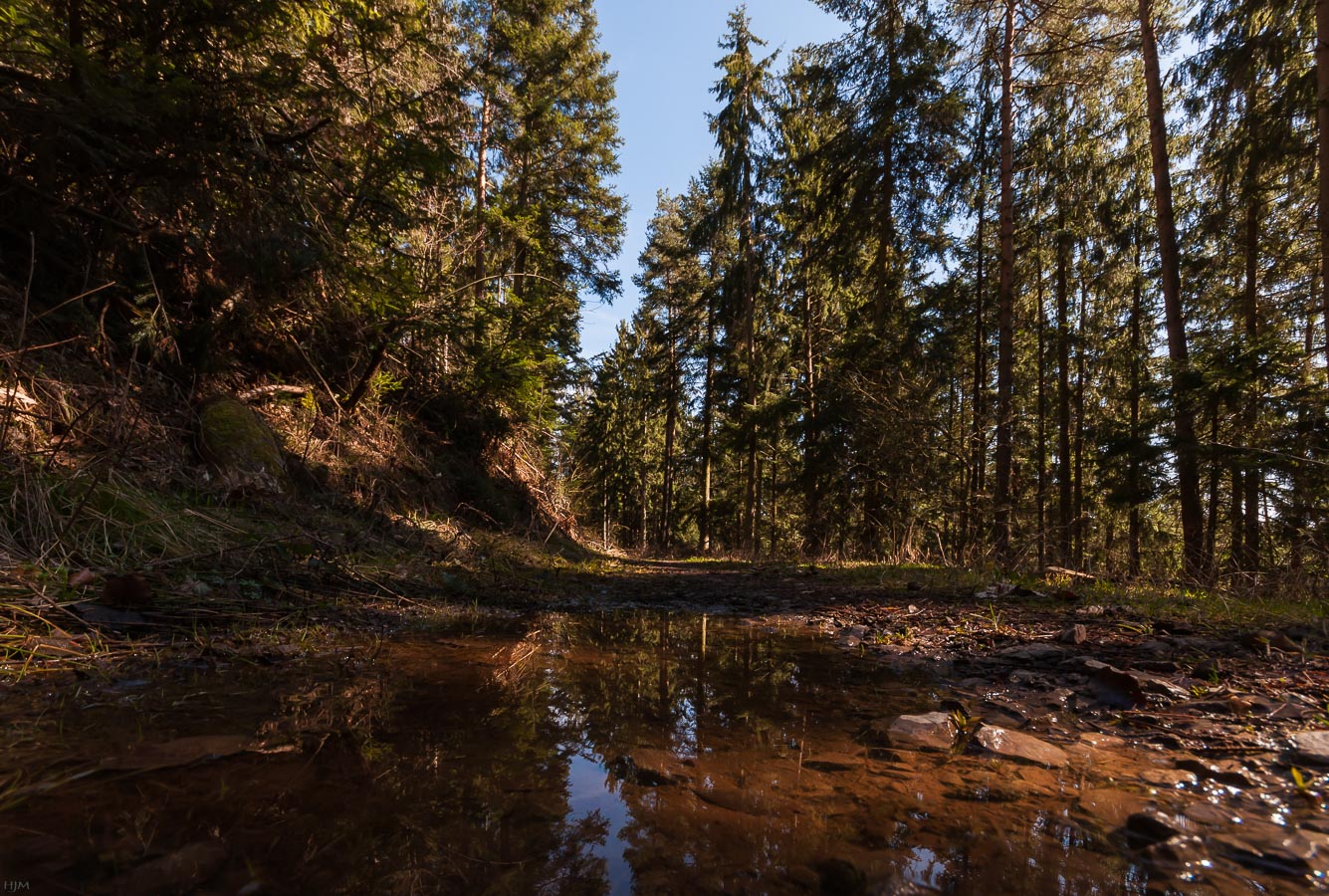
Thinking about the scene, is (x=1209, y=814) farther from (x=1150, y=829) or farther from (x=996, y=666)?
(x=996, y=666)

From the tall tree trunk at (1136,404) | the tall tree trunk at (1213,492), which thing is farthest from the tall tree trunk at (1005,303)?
the tall tree trunk at (1213,492)

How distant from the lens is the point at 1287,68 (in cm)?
877

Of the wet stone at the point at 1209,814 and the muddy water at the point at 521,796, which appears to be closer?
the muddy water at the point at 521,796

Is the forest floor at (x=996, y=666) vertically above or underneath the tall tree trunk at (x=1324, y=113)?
underneath

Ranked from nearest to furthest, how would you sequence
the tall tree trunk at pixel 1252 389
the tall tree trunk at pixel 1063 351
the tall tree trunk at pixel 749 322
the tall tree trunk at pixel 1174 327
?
the tall tree trunk at pixel 1252 389 → the tall tree trunk at pixel 1174 327 → the tall tree trunk at pixel 1063 351 → the tall tree trunk at pixel 749 322

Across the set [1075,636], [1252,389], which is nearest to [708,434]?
[1252,389]

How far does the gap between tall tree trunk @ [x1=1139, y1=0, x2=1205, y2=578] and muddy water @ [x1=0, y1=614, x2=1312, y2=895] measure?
8012 mm

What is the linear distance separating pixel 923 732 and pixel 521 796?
1.44m

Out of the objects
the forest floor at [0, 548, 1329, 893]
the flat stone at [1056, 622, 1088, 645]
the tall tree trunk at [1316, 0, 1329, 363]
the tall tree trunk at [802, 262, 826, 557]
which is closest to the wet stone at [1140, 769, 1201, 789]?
the forest floor at [0, 548, 1329, 893]

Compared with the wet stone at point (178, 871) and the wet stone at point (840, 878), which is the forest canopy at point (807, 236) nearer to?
the wet stone at point (178, 871)

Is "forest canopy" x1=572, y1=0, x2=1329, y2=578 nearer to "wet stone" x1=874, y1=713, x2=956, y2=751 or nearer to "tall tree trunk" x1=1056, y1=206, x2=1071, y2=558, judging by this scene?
"tall tree trunk" x1=1056, y1=206, x2=1071, y2=558

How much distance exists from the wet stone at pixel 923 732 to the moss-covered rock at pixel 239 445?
5582 millimetres

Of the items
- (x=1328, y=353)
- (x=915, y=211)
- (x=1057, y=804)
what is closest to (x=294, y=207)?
(x=1057, y=804)

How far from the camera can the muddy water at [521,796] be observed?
1.13 meters
